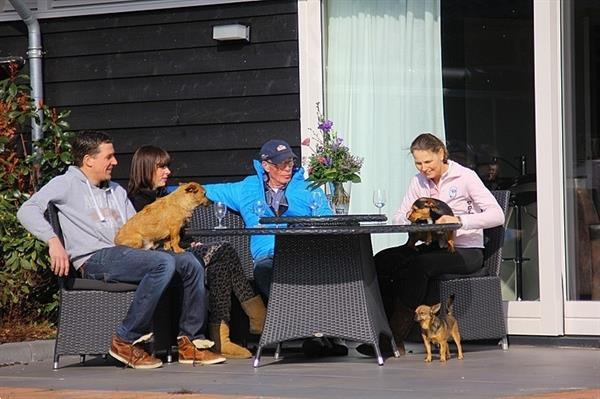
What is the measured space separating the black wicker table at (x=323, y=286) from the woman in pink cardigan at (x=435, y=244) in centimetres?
32

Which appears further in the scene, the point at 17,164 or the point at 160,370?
the point at 17,164

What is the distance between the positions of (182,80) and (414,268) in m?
2.16

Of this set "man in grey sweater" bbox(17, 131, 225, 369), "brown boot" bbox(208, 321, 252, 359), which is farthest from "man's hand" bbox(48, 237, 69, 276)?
"brown boot" bbox(208, 321, 252, 359)

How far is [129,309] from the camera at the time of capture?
6.08 m

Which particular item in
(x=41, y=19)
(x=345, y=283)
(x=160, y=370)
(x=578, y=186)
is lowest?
(x=160, y=370)

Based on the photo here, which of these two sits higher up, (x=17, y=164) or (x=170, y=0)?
(x=170, y=0)

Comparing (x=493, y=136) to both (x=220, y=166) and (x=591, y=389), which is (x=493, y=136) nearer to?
(x=220, y=166)

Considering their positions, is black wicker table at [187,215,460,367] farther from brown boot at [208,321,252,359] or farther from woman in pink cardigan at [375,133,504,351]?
brown boot at [208,321,252,359]

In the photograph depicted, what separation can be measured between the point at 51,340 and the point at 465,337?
7.35 ft

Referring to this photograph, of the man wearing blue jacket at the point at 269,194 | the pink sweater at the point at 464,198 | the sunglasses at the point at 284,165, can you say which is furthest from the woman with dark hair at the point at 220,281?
the pink sweater at the point at 464,198

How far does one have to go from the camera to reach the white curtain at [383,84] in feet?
23.6

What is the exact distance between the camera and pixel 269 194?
21.9 feet

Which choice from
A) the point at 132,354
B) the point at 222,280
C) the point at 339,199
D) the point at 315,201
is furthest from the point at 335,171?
the point at 132,354

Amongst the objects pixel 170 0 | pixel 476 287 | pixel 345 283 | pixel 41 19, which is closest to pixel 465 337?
pixel 476 287
